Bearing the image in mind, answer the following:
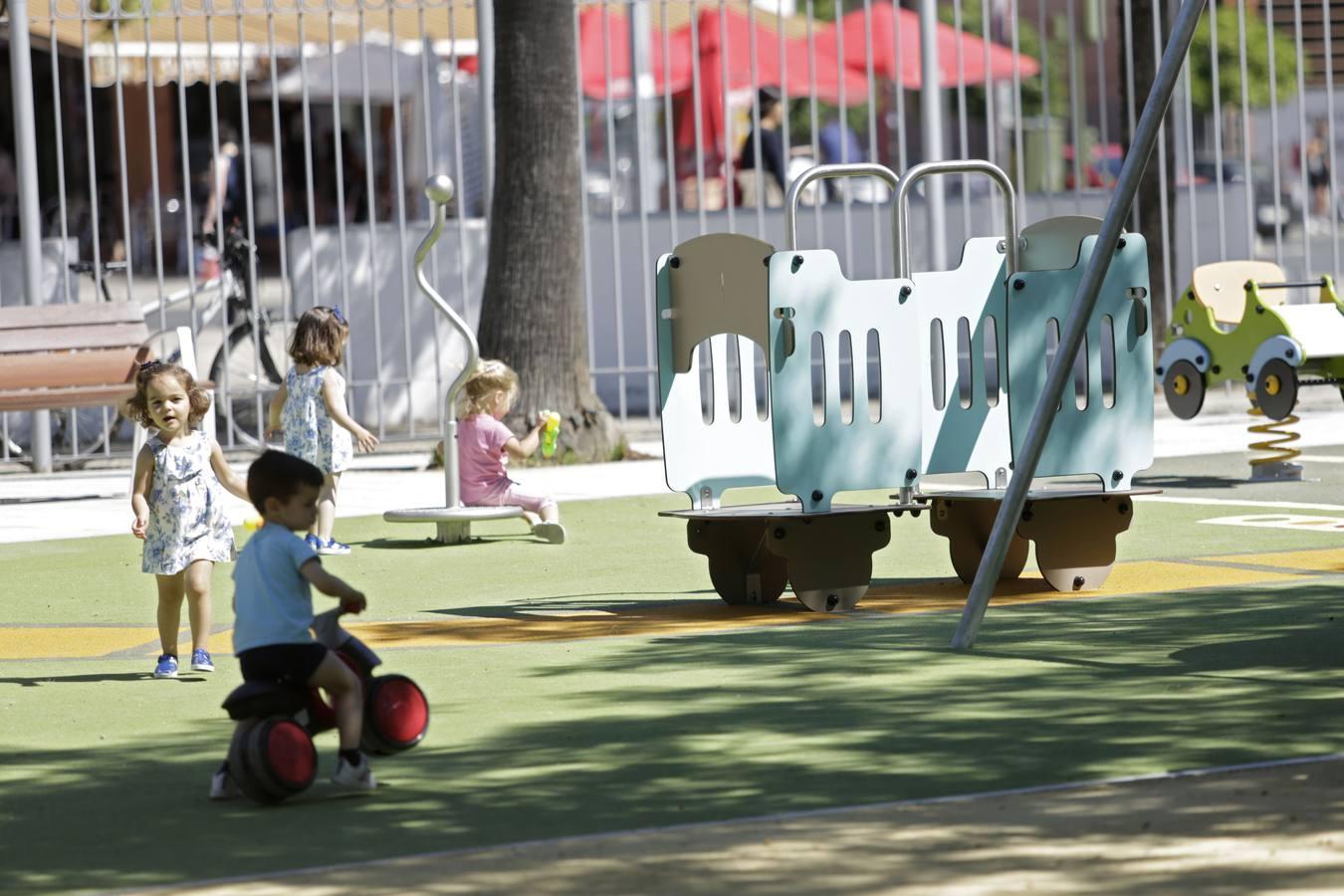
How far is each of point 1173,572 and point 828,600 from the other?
5.48 ft

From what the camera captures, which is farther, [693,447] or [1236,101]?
[1236,101]

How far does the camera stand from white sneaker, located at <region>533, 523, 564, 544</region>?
1147 centimetres

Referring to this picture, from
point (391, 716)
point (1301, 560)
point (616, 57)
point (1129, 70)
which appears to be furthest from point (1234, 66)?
point (391, 716)

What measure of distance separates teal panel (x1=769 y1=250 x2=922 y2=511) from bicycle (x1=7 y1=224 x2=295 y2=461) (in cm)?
814

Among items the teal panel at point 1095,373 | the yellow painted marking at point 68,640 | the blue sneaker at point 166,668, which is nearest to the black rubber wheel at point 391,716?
the blue sneaker at point 166,668

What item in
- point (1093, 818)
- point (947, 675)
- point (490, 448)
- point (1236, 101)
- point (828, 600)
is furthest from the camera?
point (1236, 101)

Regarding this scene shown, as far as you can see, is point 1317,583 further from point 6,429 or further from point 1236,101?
point 1236,101

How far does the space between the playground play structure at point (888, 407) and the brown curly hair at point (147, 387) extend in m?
2.15

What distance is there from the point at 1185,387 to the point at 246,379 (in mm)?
8069

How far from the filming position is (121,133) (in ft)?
55.8

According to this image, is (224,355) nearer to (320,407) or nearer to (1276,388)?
(320,407)

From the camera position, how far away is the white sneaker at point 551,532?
452 inches

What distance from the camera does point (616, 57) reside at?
24203 millimetres

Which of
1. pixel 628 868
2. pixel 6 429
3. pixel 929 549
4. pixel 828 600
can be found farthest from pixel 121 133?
pixel 628 868
